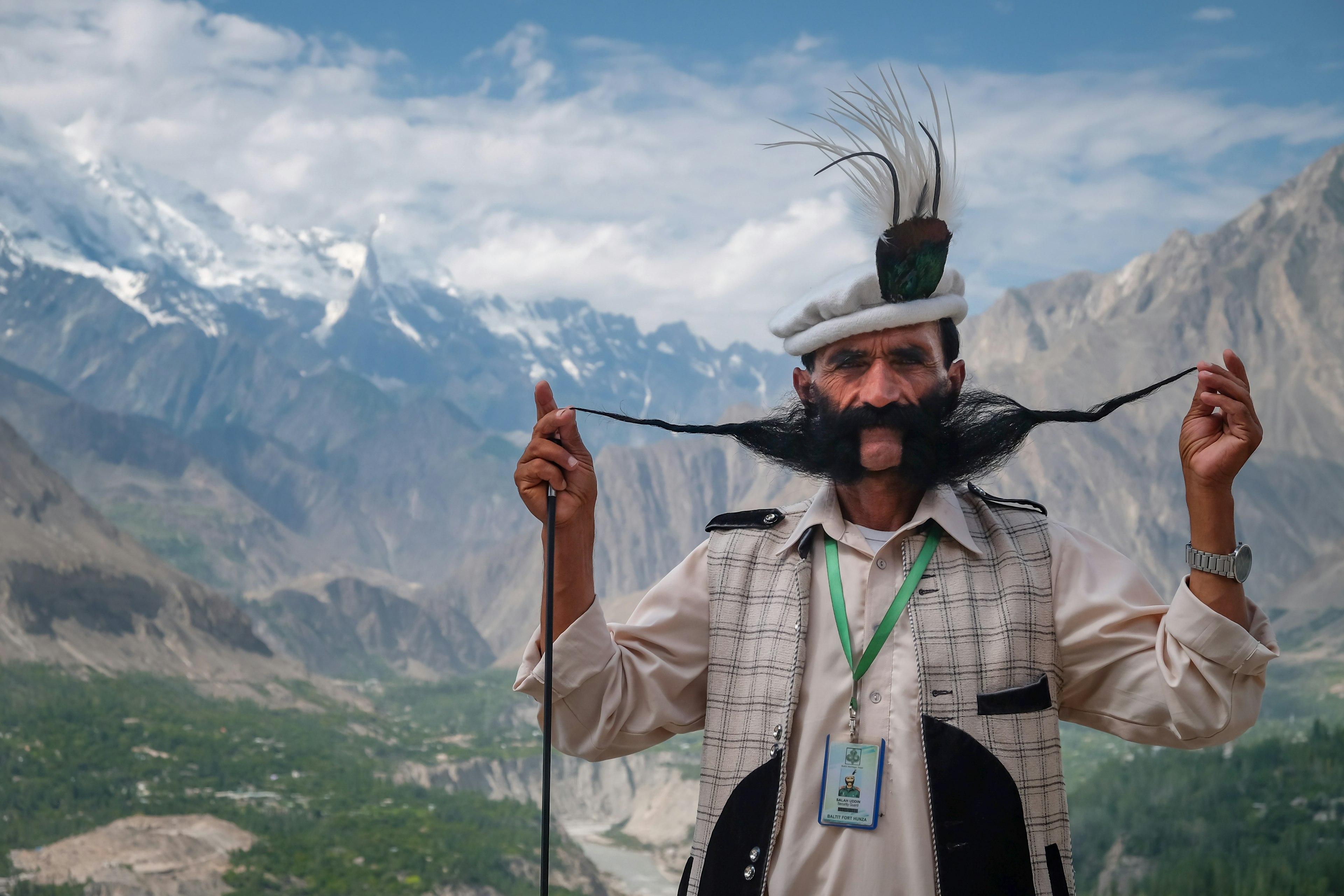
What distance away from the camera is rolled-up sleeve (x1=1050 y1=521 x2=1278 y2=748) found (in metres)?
1.79

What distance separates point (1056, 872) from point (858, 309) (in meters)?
0.99

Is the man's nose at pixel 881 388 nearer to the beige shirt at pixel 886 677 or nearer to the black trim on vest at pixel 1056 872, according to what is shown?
the beige shirt at pixel 886 677

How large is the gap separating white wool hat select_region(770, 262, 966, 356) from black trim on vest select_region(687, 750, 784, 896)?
741 millimetres

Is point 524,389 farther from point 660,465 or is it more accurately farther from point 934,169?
point 934,169

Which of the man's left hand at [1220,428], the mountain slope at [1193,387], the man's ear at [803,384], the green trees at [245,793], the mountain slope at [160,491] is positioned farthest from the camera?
the mountain slope at [160,491]

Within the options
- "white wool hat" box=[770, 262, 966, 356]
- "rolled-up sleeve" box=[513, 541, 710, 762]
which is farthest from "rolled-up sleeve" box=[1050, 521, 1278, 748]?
"rolled-up sleeve" box=[513, 541, 710, 762]

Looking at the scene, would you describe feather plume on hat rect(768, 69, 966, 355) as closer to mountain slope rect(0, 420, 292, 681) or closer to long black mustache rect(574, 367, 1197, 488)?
long black mustache rect(574, 367, 1197, 488)

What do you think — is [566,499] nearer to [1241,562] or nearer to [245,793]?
[1241,562]

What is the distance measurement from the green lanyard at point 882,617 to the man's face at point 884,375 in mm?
157

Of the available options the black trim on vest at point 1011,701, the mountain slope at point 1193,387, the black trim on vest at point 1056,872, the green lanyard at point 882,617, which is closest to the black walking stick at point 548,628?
the green lanyard at point 882,617

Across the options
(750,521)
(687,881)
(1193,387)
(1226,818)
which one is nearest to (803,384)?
(750,521)

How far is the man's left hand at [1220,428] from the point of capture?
175 centimetres

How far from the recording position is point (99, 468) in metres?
67.3

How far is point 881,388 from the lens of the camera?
2078 mm
